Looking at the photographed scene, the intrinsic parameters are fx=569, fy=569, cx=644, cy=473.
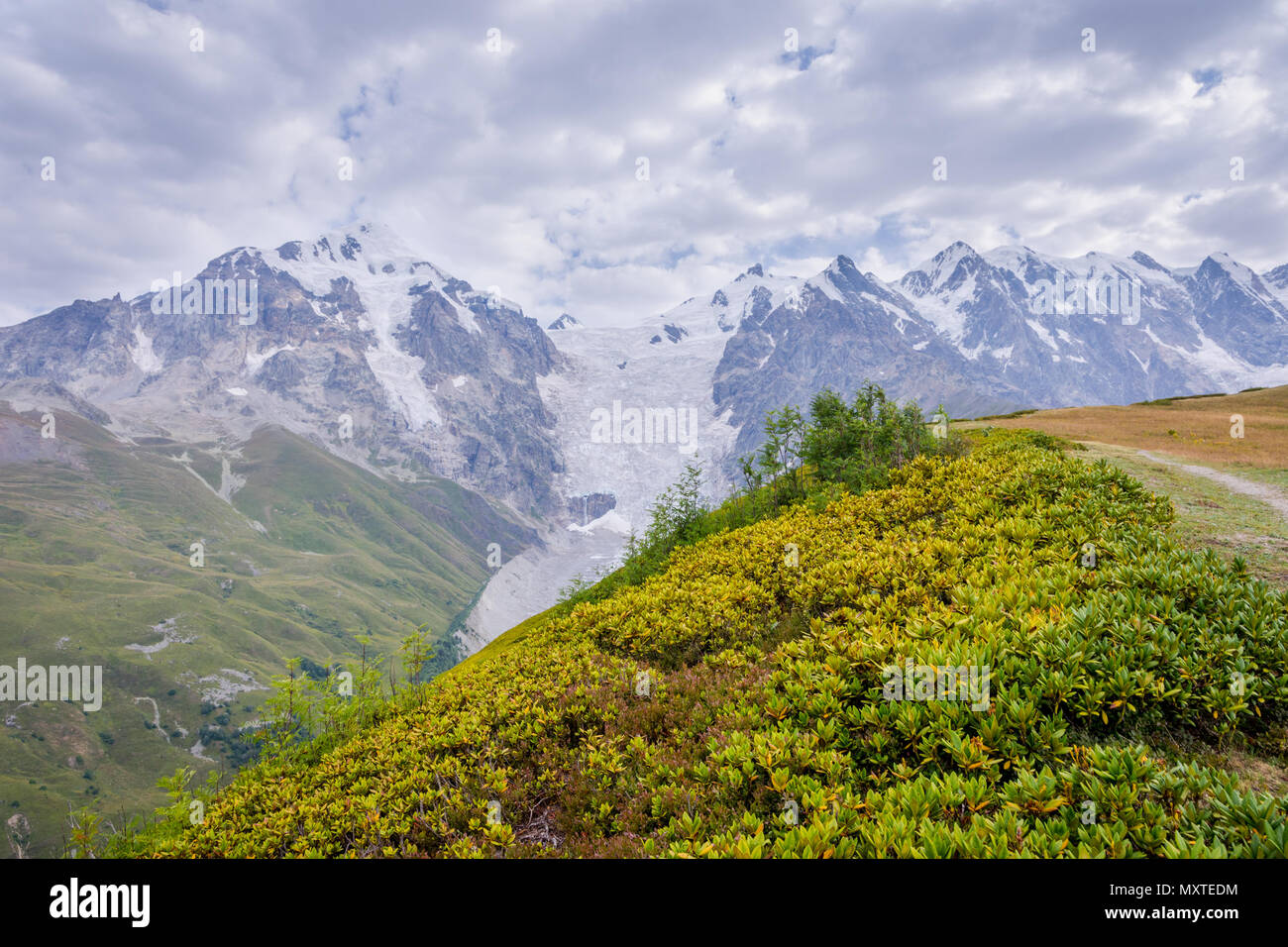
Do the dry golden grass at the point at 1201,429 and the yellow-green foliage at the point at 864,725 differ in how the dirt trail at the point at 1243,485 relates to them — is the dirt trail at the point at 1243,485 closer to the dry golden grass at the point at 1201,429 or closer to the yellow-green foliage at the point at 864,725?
the dry golden grass at the point at 1201,429

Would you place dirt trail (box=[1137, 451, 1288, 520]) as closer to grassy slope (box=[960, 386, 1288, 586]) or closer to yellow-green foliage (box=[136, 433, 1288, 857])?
grassy slope (box=[960, 386, 1288, 586])

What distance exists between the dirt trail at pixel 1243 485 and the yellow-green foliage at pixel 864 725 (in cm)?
1004

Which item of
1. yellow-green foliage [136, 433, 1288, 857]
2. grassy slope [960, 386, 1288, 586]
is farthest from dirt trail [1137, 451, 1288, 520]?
yellow-green foliage [136, 433, 1288, 857]

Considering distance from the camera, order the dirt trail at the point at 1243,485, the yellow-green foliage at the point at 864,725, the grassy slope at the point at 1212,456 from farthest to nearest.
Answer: the dirt trail at the point at 1243,485
the grassy slope at the point at 1212,456
the yellow-green foliage at the point at 864,725

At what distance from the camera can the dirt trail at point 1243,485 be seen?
1813cm

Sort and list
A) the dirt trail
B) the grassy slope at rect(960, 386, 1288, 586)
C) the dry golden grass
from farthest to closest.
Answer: the dry golden grass
the dirt trail
the grassy slope at rect(960, 386, 1288, 586)

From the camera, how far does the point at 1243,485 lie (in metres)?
21.6

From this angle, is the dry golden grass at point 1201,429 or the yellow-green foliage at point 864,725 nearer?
the yellow-green foliage at point 864,725

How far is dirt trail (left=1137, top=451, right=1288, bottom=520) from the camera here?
18133 mm

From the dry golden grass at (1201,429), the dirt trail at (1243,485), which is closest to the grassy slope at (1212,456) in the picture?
the dry golden grass at (1201,429)

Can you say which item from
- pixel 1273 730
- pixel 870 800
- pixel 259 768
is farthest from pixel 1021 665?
pixel 259 768

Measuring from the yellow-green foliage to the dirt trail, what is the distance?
395 inches

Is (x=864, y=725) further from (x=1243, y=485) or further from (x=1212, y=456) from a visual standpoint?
(x=1212, y=456)

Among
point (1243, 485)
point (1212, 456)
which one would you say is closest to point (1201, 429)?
point (1212, 456)
